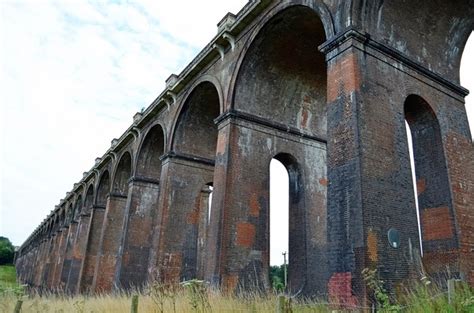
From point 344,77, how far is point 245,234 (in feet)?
19.5

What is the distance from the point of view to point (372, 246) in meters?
7.21

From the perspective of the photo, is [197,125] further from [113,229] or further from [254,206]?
[113,229]

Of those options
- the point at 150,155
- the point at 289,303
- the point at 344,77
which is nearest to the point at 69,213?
the point at 150,155

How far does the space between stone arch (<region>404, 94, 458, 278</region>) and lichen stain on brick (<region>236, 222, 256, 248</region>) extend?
489cm

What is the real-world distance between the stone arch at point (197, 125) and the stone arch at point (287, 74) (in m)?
2.89

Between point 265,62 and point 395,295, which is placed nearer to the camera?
point 395,295

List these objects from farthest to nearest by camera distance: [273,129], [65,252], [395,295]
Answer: [65,252], [273,129], [395,295]

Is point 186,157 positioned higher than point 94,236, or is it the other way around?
point 186,157

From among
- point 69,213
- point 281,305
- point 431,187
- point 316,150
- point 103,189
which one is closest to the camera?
point 281,305

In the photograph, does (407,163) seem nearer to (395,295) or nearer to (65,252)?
(395,295)

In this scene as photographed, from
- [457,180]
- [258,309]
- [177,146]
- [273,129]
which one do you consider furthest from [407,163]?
[177,146]

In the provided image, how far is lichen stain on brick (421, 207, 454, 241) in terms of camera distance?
931 cm

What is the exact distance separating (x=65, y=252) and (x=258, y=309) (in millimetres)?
31484

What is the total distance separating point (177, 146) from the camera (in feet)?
56.0
